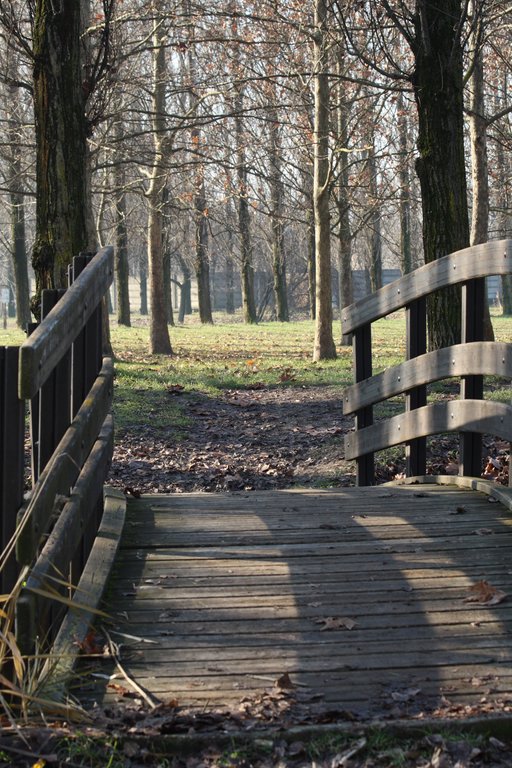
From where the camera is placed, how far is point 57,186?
1209 centimetres

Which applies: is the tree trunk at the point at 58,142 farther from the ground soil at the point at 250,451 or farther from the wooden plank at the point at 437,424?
the wooden plank at the point at 437,424

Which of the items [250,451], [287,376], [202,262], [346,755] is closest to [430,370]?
[346,755]

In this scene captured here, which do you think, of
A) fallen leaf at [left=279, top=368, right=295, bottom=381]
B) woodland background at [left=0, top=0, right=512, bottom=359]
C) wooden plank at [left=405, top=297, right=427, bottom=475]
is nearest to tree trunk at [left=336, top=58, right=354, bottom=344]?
woodland background at [left=0, top=0, right=512, bottom=359]

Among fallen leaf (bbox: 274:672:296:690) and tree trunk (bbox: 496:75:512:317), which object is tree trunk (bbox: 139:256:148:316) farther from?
fallen leaf (bbox: 274:672:296:690)

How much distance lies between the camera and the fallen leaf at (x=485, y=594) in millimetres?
4367

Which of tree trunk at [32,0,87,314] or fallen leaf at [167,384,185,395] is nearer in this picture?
tree trunk at [32,0,87,314]

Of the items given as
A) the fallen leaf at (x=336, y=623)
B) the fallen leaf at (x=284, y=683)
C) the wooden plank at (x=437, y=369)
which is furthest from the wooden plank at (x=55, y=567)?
the wooden plank at (x=437, y=369)

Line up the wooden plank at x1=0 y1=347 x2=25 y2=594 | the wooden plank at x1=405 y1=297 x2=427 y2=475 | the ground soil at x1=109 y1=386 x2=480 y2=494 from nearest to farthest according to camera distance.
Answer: the wooden plank at x1=0 y1=347 x2=25 y2=594, the wooden plank at x1=405 y1=297 x2=427 y2=475, the ground soil at x1=109 y1=386 x2=480 y2=494

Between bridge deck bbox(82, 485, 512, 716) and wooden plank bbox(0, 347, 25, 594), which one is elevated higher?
wooden plank bbox(0, 347, 25, 594)

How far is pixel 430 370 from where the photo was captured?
6.75 m

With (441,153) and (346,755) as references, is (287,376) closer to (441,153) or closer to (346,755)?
(441,153)

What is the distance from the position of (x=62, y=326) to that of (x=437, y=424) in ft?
11.1

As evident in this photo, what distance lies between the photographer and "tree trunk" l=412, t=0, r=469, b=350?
12.0m

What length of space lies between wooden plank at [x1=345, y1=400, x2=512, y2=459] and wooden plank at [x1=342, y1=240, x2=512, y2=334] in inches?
29.4
